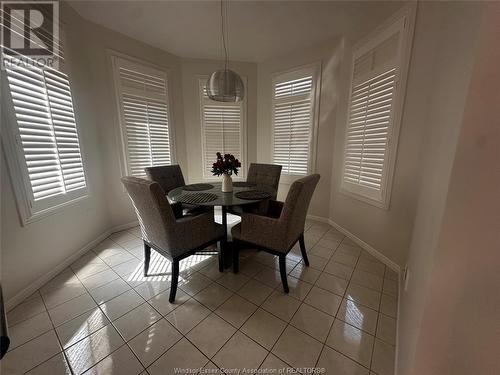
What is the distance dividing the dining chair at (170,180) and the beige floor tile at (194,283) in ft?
2.22

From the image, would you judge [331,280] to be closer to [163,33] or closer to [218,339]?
[218,339]

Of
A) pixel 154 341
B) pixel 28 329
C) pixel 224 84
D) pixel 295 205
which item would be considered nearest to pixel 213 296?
pixel 154 341

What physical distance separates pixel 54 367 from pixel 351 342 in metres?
1.84

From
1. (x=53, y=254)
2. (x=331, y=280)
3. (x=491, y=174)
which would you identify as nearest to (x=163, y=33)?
(x=53, y=254)

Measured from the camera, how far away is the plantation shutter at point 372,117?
6.64 ft

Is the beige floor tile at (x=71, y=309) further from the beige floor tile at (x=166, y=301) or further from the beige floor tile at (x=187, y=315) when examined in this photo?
the beige floor tile at (x=187, y=315)

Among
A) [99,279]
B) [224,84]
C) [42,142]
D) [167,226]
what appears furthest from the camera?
[224,84]

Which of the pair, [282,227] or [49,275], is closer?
[282,227]

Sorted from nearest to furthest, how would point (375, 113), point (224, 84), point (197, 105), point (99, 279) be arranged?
point (99, 279) → point (224, 84) → point (375, 113) → point (197, 105)

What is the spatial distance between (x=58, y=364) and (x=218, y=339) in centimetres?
95

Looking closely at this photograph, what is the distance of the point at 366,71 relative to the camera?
2.31m

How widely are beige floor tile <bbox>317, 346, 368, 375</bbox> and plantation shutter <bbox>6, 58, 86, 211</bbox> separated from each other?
8.44 feet

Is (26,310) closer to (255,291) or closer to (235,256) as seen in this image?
(235,256)

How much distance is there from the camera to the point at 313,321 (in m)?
1.47
